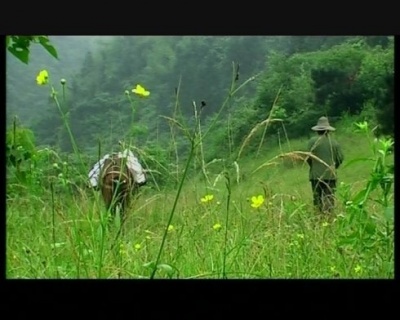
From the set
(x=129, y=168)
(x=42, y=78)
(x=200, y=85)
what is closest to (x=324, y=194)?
(x=200, y=85)

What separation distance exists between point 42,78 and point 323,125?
1.13m

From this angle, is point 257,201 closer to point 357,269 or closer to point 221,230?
point 221,230

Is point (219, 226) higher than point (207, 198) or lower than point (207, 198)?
lower

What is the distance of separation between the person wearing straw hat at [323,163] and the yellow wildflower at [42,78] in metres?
1.08

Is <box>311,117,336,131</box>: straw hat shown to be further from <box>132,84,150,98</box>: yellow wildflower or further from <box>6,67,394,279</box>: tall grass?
<box>132,84,150,98</box>: yellow wildflower

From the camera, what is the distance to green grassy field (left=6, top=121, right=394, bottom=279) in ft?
11.1

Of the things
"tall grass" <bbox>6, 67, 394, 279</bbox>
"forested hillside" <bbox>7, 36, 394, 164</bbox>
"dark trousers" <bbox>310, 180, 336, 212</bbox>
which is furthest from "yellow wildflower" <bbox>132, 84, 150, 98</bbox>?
"dark trousers" <bbox>310, 180, 336, 212</bbox>

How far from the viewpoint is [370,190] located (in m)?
3.35

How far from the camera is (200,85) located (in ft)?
11.1

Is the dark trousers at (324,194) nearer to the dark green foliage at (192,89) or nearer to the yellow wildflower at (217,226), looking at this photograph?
the dark green foliage at (192,89)

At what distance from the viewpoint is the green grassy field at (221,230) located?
337 centimetres
